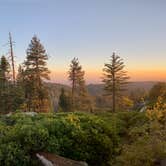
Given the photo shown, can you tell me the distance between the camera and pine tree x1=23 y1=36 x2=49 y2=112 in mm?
36812

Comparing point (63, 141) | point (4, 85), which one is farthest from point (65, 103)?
point (63, 141)

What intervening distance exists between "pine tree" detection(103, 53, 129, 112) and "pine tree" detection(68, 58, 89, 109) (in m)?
4.46

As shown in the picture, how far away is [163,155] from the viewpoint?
802 cm

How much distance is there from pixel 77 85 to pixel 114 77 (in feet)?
22.7

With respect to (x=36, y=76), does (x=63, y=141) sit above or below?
below

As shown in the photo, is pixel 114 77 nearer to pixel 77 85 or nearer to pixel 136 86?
pixel 77 85

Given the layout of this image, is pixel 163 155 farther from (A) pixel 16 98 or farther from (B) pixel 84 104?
(B) pixel 84 104

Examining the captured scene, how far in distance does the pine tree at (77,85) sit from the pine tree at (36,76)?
708 centimetres

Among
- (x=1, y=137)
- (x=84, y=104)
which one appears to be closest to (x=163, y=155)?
(x=1, y=137)

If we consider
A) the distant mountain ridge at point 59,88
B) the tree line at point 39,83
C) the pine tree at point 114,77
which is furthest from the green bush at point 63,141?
the pine tree at point 114,77

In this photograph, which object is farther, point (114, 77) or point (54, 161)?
point (114, 77)

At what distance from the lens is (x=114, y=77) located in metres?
41.7

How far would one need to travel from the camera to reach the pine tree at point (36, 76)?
36812mm

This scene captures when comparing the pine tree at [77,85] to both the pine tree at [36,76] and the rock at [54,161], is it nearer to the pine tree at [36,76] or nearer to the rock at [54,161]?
the pine tree at [36,76]
